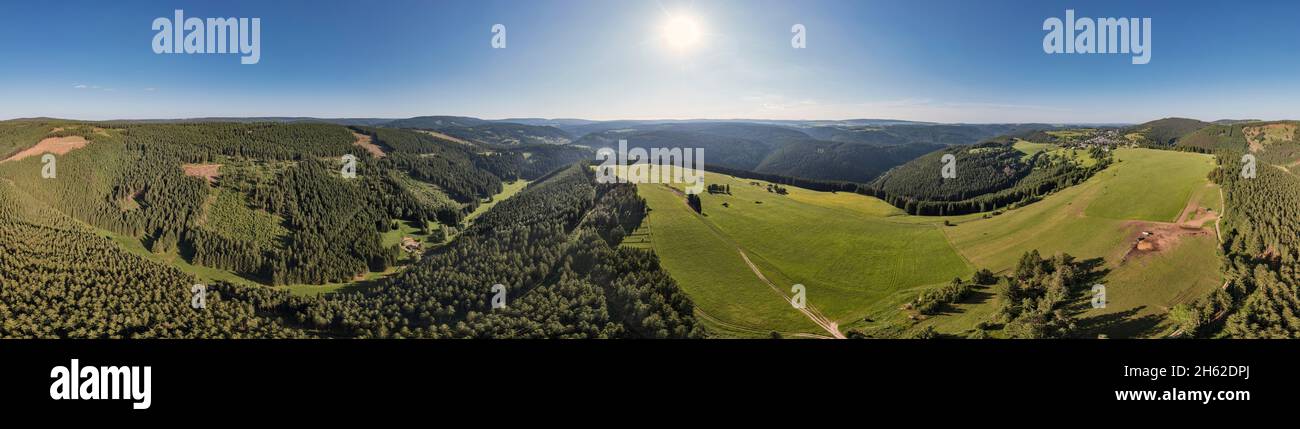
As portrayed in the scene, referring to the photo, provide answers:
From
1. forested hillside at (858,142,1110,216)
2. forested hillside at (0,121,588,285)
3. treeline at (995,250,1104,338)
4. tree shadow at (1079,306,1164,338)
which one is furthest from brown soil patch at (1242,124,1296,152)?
forested hillside at (0,121,588,285)

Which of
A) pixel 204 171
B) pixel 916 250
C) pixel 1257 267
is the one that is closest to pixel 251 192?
pixel 204 171

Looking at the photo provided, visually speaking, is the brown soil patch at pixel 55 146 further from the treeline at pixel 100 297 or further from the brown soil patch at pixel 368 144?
the brown soil patch at pixel 368 144

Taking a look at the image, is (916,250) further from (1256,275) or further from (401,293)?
(401,293)

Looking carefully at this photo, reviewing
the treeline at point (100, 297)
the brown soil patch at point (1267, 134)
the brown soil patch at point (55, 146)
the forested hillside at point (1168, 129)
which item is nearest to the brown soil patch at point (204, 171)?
the brown soil patch at point (55, 146)
